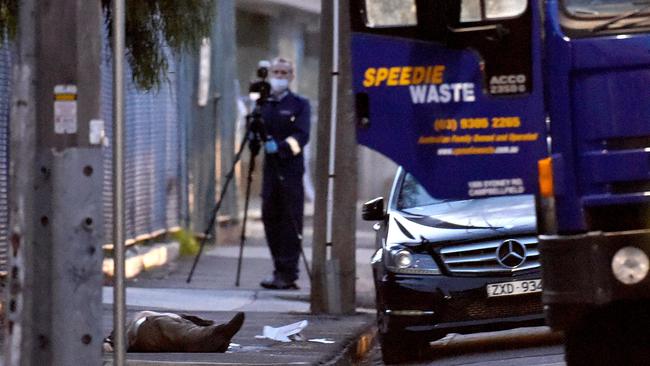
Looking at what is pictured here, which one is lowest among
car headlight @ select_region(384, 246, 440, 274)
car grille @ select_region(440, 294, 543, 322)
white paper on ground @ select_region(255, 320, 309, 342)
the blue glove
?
white paper on ground @ select_region(255, 320, 309, 342)

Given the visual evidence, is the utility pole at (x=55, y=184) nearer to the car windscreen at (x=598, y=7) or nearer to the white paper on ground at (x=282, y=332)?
the car windscreen at (x=598, y=7)

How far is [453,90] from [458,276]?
11.0ft

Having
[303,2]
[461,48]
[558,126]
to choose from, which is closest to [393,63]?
[461,48]

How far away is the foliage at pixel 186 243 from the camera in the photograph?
69.7ft

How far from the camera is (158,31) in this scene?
38.2 ft

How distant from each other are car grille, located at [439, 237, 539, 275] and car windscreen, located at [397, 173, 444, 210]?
0.78m

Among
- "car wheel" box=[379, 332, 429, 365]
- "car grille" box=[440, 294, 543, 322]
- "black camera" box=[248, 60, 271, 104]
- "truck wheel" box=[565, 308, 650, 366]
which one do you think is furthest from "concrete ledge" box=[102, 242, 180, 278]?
"truck wheel" box=[565, 308, 650, 366]

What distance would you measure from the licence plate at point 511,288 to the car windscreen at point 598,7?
373 cm

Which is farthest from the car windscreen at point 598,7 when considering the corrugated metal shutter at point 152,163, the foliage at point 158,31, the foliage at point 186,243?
the foliage at point 186,243

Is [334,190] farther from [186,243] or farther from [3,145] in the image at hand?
[186,243]

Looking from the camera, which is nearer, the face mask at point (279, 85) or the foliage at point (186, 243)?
the face mask at point (279, 85)

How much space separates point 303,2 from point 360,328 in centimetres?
1771

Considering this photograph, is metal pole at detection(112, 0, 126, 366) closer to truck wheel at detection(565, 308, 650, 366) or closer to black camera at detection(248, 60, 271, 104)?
truck wheel at detection(565, 308, 650, 366)

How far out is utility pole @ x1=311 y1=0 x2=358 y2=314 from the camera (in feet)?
48.4
